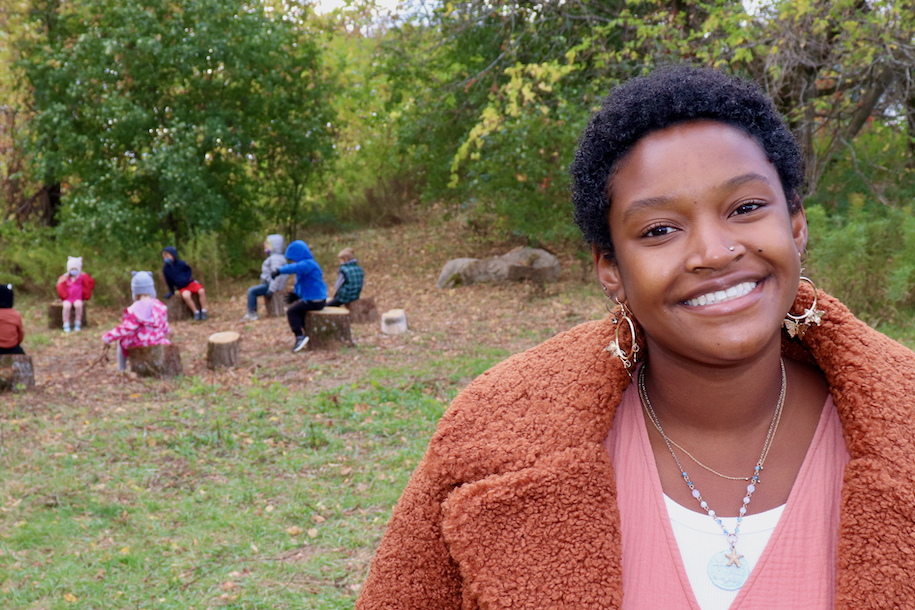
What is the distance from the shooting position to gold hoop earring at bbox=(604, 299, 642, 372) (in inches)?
69.9

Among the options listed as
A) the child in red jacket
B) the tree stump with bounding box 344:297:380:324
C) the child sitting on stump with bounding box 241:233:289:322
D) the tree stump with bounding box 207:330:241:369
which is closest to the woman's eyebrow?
the tree stump with bounding box 207:330:241:369

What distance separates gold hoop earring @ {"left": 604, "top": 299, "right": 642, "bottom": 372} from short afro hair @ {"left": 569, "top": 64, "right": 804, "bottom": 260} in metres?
0.14


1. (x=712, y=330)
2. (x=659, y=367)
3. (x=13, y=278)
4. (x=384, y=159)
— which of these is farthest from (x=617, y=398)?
(x=384, y=159)

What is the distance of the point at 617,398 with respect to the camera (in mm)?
1733

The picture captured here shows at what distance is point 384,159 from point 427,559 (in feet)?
69.7

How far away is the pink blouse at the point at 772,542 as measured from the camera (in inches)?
58.2

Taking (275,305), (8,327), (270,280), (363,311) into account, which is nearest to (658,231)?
(8,327)

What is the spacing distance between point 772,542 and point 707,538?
4.8 inches

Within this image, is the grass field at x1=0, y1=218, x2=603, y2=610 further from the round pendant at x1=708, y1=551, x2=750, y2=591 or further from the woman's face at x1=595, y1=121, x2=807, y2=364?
the woman's face at x1=595, y1=121, x2=807, y2=364

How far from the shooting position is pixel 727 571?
1524 mm

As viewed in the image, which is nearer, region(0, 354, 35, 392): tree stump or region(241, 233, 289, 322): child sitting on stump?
region(0, 354, 35, 392): tree stump

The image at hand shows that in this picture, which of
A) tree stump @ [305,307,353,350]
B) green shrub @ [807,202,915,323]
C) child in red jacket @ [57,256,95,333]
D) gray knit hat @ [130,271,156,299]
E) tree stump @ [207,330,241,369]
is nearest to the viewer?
green shrub @ [807,202,915,323]

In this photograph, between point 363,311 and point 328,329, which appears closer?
point 328,329

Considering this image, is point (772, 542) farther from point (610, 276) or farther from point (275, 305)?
point (275, 305)
